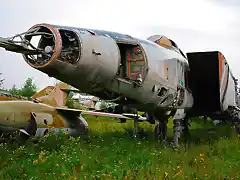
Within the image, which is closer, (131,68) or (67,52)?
(67,52)

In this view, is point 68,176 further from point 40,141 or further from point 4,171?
point 40,141

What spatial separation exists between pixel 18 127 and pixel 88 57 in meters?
4.77

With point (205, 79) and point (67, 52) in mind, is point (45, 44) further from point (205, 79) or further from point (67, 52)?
point (205, 79)

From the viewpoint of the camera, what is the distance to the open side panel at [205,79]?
902cm

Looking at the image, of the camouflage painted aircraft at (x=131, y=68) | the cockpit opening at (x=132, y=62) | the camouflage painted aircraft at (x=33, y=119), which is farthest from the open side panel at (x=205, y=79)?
the camouflage painted aircraft at (x=33, y=119)

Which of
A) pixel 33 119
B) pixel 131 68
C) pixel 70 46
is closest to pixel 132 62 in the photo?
pixel 131 68

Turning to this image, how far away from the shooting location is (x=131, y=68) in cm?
684

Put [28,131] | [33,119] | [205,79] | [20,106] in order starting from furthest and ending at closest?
[20,106] < [33,119] < [28,131] < [205,79]

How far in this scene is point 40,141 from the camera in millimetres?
8023

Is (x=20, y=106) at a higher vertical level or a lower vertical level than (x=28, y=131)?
higher

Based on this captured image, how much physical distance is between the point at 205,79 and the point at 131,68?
3.08 m

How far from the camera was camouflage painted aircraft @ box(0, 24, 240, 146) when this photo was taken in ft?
→ 18.3

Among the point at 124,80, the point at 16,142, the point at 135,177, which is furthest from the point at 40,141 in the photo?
the point at 135,177

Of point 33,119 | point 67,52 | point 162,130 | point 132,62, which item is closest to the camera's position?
point 67,52
